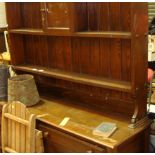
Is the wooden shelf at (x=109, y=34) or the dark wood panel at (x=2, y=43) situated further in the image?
the dark wood panel at (x=2, y=43)

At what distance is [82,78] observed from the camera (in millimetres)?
2086

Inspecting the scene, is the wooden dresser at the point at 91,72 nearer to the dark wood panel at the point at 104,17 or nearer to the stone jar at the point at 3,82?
the dark wood panel at the point at 104,17

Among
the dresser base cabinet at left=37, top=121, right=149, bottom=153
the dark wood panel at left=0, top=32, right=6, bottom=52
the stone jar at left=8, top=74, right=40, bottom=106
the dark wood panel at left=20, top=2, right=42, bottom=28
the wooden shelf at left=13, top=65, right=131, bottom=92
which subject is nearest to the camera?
the dresser base cabinet at left=37, top=121, right=149, bottom=153

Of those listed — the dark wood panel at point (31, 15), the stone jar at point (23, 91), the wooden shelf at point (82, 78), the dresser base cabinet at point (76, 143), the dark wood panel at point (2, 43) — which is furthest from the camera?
the dark wood panel at point (2, 43)

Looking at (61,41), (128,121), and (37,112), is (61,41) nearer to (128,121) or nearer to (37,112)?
(37,112)

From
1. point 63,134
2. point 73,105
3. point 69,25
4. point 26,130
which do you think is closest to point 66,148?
point 63,134

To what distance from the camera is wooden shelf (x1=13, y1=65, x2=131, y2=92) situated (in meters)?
1.85

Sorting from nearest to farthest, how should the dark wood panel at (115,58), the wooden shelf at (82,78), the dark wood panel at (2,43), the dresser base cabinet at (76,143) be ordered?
1. the dresser base cabinet at (76,143)
2. the wooden shelf at (82,78)
3. the dark wood panel at (115,58)
4. the dark wood panel at (2,43)

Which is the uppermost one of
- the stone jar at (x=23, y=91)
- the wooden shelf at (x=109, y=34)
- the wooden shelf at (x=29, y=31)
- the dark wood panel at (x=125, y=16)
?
the dark wood panel at (x=125, y=16)

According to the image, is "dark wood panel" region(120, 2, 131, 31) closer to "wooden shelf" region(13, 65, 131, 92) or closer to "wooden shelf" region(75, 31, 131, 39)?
"wooden shelf" region(75, 31, 131, 39)

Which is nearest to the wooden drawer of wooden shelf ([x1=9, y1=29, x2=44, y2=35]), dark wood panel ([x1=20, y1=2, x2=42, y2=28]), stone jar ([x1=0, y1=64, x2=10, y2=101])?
stone jar ([x1=0, y1=64, x2=10, y2=101])

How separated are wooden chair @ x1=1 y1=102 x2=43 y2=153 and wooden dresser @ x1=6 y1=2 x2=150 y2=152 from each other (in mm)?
139

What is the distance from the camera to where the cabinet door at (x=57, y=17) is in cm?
204

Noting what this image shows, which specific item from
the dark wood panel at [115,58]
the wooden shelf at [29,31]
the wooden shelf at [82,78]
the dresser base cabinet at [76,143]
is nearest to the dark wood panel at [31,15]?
the wooden shelf at [29,31]
